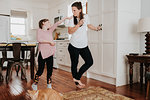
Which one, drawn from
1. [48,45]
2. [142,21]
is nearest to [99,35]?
[142,21]

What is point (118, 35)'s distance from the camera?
295 cm

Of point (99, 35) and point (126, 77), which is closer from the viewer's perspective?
point (126, 77)

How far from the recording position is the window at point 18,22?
6572 mm

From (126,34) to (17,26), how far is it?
203 inches

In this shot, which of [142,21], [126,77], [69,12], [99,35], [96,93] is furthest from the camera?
[69,12]

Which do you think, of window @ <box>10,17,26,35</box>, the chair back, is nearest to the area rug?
the chair back

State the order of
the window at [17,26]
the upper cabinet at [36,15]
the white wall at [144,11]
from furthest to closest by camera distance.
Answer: the window at [17,26]
the upper cabinet at [36,15]
the white wall at [144,11]

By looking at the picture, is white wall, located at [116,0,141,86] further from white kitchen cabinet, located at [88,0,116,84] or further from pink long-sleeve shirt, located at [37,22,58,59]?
pink long-sleeve shirt, located at [37,22,58,59]

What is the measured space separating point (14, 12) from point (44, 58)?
494 centimetres

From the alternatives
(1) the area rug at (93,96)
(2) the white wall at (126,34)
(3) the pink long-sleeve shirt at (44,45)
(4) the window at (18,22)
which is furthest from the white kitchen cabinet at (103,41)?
(4) the window at (18,22)

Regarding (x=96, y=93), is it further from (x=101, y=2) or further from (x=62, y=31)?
(x=62, y=31)

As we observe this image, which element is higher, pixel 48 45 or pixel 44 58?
pixel 48 45

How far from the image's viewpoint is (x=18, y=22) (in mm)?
6707

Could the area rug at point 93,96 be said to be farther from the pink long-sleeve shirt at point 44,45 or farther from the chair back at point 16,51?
the chair back at point 16,51
